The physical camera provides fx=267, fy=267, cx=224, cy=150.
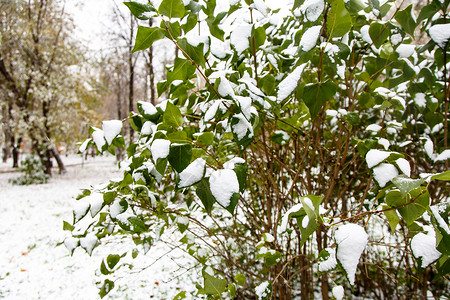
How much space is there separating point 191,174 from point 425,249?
56 centimetres

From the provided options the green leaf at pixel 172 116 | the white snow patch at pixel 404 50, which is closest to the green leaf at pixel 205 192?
the green leaf at pixel 172 116

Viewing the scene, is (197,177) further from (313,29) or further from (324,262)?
(313,29)

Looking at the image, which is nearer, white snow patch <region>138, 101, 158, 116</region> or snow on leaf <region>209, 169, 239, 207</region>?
snow on leaf <region>209, 169, 239, 207</region>

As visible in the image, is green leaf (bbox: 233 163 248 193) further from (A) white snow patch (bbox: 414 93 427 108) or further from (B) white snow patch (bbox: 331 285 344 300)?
(A) white snow patch (bbox: 414 93 427 108)

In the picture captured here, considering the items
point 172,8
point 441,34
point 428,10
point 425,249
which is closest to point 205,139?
point 172,8

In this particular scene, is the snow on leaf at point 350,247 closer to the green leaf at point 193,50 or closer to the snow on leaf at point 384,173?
the snow on leaf at point 384,173

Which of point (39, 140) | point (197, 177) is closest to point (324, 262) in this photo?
point (197, 177)

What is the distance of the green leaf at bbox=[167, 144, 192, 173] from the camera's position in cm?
68

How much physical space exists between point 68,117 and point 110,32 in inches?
148

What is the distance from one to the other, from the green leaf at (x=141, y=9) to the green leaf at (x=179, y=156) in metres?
0.35

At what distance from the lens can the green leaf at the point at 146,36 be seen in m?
0.72

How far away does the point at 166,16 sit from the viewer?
28.9 inches

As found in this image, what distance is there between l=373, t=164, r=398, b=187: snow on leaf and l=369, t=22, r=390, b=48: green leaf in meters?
0.67

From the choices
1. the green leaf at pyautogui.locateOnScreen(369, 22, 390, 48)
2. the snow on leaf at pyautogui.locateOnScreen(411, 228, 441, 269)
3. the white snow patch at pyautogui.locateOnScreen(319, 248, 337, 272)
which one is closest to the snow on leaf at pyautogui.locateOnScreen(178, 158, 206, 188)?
the white snow patch at pyautogui.locateOnScreen(319, 248, 337, 272)
